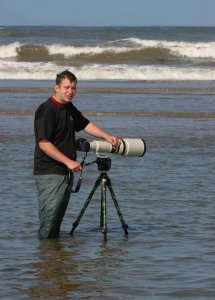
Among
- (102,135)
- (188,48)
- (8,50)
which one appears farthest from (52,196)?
(188,48)

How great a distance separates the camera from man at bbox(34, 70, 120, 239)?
22.1 feet

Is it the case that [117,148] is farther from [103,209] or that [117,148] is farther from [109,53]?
[109,53]

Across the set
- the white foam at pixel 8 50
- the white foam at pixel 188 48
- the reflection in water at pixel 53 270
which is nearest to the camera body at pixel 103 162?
the reflection in water at pixel 53 270

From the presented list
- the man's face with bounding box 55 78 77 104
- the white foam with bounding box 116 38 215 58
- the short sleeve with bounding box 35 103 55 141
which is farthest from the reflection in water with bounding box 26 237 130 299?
the white foam with bounding box 116 38 215 58

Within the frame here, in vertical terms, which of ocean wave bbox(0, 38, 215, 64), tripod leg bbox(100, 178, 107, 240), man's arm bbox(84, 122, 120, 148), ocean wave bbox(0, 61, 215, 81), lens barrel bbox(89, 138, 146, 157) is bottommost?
tripod leg bbox(100, 178, 107, 240)

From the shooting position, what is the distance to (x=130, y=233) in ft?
25.1

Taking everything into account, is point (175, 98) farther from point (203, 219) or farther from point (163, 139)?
point (203, 219)

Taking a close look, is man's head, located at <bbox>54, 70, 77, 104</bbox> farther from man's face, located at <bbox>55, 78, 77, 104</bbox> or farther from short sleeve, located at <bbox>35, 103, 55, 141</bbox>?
short sleeve, located at <bbox>35, 103, 55, 141</bbox>

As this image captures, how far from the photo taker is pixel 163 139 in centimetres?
1386

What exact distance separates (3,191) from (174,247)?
2.79 meters

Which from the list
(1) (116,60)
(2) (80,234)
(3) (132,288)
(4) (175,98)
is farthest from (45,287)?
(1) (116,60)

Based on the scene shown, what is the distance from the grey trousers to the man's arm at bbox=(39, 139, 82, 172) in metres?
0.26

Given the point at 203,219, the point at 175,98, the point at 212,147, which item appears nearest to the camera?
the point at 203,219

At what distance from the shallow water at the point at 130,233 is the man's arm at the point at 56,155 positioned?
27.3 inches
